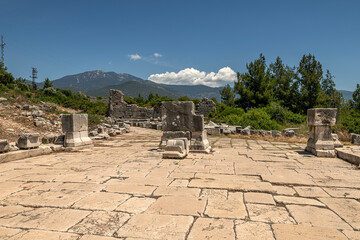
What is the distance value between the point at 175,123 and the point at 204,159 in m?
1.86

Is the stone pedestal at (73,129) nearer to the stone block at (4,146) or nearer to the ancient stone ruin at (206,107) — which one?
the stone block at (4,146)

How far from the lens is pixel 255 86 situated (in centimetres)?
2423

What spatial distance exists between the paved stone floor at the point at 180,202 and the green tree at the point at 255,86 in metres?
18.8

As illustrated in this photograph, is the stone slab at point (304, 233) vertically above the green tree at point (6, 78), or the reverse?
the green tree at point (6, 78)

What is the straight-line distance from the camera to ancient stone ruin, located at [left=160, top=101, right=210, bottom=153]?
7.29m

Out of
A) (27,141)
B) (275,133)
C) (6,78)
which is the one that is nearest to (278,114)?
(275,133)

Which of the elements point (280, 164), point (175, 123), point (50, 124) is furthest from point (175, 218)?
point (50, 124)

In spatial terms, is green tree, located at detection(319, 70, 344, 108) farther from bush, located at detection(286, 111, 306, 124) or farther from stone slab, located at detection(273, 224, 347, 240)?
stone slab, located at detection(273, 224, 347, 240)

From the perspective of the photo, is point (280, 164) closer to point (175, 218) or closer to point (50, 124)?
point (175, 218)

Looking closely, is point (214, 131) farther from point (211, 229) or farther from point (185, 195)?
point (211, 229)

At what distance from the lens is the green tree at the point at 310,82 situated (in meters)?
23.2

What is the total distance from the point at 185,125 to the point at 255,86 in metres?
18.7

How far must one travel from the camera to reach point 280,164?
224 inches

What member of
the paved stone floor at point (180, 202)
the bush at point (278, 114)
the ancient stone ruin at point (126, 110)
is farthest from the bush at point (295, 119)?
the ancient stone ruin at point (126, 110)
